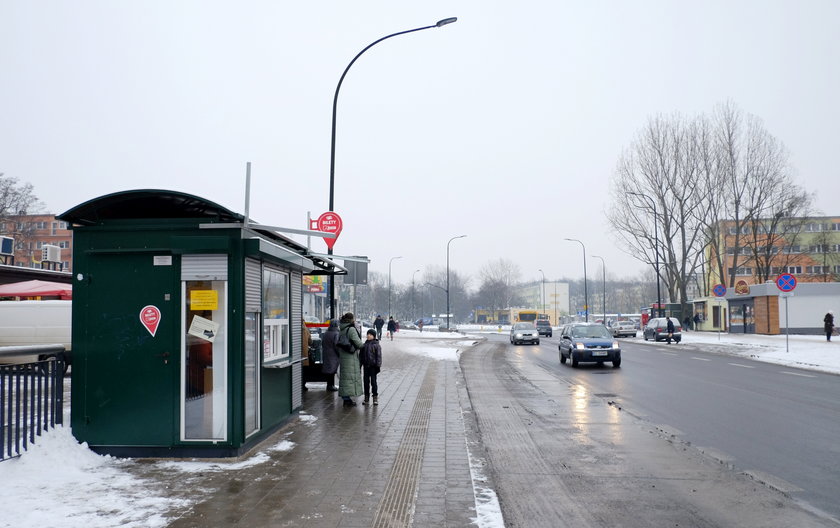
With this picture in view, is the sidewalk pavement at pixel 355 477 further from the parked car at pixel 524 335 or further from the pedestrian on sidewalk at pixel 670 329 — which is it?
the pedestrian on sidewalk at pixel 670 329

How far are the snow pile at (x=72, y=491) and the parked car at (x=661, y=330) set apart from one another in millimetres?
39638

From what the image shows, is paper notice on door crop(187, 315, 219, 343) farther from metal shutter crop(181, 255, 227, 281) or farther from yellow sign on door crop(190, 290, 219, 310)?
metal shutter crop(181, 255, 227, 281)

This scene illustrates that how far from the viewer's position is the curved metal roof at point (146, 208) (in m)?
7.70

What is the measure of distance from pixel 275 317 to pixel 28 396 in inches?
133

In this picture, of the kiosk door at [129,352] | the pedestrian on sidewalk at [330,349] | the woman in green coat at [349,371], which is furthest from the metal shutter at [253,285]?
the pedestrian on sidewalk at [330,349]

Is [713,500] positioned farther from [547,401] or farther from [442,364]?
[442,364]

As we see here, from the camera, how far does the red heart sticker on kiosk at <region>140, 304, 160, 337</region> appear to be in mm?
7887

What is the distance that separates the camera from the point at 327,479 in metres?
6.94

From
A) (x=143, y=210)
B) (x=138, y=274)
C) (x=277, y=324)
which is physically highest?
(x=143, y=210)

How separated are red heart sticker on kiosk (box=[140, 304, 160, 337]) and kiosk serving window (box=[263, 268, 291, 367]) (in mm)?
1509

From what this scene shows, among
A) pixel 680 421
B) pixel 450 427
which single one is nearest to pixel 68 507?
pixel 450 427

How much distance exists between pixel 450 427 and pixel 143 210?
563 centimetres

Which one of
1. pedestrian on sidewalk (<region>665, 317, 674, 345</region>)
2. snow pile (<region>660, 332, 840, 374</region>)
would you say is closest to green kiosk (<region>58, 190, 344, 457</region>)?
snow pile (<region>660, 332, 840, 374</region>)

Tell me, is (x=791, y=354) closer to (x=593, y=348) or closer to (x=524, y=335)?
(x=593, y=348)
